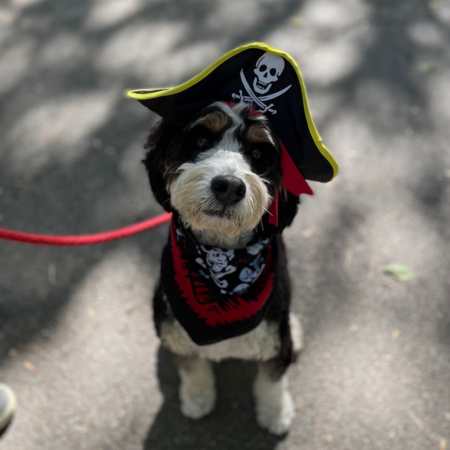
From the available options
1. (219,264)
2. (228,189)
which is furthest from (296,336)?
(228,189)

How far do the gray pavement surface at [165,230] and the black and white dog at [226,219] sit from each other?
0.36 m

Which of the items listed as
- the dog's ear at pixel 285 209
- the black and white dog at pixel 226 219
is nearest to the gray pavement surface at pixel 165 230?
the black and white dog at pixel 226 219

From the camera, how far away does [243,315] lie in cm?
188

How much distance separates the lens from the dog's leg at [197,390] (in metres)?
2.34

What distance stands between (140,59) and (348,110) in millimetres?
2242

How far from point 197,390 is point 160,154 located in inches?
54.5

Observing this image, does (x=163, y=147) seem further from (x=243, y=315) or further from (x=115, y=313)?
(x=115, y=313)

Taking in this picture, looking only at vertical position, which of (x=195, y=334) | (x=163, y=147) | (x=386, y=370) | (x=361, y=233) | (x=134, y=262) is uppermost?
(x=163, y=147)

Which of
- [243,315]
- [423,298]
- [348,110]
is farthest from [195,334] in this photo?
[348,110]

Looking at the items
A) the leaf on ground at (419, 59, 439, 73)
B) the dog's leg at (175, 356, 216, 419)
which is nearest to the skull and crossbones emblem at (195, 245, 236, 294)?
the dog's leg at (175, 356, 216, 419)

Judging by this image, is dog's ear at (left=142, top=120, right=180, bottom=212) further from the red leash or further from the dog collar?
the red leash

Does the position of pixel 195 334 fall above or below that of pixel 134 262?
above

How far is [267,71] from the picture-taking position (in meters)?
1.50

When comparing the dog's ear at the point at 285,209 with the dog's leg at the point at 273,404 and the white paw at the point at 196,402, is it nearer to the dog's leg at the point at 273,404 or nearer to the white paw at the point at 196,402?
the dog's leg at the point at 273,404
